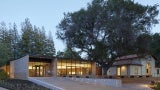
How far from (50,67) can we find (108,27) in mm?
14804

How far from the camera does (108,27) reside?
4319 centimetres

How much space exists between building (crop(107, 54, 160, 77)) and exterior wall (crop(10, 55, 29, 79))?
20.1 m

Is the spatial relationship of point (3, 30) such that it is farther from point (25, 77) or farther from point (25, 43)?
point (25, 77)

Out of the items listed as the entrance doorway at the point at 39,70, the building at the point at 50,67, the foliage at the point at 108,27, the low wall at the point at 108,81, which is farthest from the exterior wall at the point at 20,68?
the low wall at the point at 108,81

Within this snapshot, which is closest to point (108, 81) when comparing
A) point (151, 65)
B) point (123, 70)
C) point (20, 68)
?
point (20, 68)

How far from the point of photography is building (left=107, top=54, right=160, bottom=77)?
63.8 meters

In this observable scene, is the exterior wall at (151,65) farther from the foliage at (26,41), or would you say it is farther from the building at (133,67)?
the foliage at (26,41)

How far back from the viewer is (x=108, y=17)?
4419 centimetres

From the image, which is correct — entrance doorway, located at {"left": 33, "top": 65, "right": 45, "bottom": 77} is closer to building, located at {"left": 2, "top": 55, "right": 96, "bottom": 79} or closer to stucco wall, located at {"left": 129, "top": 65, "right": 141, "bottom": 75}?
building, located at {"left": 2, "top": 55, "right": 96, "bottom": 79}

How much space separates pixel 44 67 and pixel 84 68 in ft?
21.7

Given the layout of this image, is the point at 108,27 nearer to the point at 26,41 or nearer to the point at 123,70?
the point at 123,70

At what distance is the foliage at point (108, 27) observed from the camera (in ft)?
142

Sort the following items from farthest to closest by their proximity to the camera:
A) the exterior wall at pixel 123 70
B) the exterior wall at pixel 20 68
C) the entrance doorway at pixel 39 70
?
the exterior wall at pixel 123 70 → the entrance doorway at pixel 39 70 → the exterior wall at pixel 20 68

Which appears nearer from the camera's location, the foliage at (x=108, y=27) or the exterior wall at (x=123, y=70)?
the foliage at (x=108, y=27)
